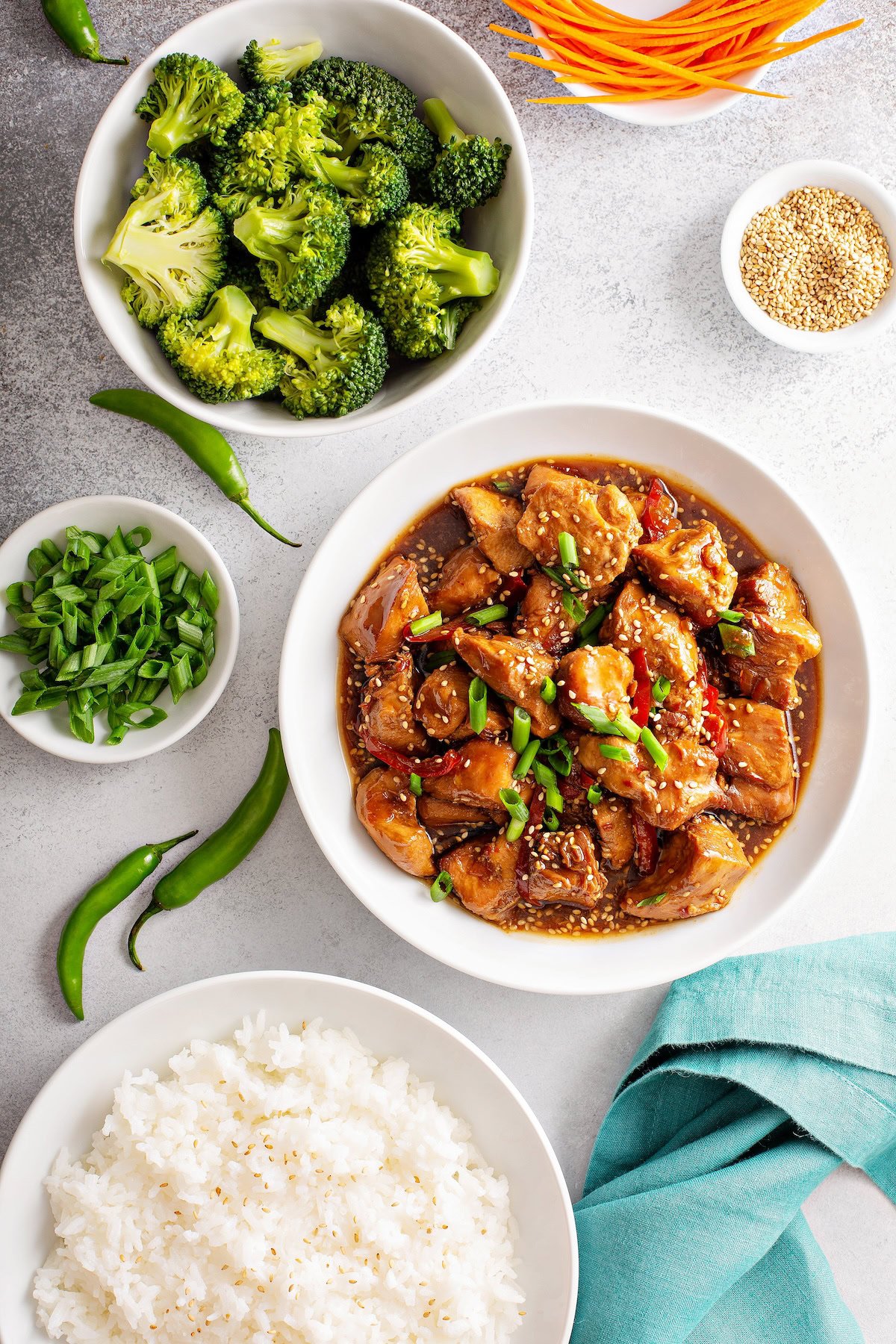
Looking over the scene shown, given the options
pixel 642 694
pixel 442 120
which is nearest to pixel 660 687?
pixel 642 694

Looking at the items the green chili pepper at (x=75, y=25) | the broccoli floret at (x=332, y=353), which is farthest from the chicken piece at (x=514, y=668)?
the green chili pepper at (x=75, y=25)

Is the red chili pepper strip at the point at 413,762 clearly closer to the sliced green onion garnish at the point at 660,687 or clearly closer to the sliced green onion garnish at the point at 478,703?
the sliced green onion garnish at the point at 478,703

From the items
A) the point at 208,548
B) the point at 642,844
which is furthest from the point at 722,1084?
the point at 208,548

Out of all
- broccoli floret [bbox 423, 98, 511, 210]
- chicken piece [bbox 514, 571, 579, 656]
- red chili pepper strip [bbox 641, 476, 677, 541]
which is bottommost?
chicken piece [bbox 514, 571, 579, 656]

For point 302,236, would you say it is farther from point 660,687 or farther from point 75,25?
point 660,687

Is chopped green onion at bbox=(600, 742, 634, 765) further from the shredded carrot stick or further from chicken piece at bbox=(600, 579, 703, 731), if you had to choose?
the shredded carrot stick

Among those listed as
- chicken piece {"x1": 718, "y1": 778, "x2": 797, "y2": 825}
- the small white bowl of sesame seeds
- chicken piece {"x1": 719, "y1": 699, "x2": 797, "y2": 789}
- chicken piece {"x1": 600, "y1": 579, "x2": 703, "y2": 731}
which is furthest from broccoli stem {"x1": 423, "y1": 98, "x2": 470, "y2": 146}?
chicken piece {"x1": 718, "y1": 778, "x2": 797, "y2": 825}

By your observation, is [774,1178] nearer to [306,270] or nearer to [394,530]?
[394,530]
